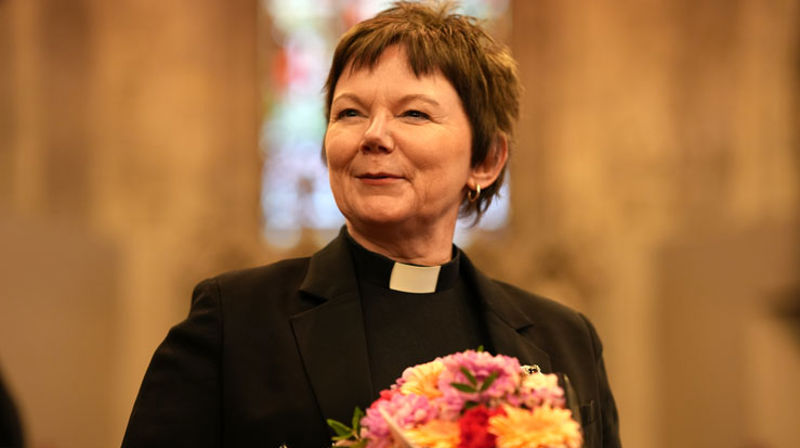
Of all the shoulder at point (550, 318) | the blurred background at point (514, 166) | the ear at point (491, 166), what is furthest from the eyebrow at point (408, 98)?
the blurred background at point (514, 166)

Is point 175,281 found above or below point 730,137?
below

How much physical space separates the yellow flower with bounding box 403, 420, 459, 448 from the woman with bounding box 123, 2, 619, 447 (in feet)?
1.52

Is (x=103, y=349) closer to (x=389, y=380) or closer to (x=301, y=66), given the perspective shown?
(x=301, y=66)

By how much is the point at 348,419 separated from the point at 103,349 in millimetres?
6448

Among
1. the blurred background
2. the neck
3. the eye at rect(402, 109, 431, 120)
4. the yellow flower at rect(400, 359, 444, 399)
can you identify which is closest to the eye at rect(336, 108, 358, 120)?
the eye at rect(402, 109, 431, 120)

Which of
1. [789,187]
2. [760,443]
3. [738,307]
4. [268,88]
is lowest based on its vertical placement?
[760,443]

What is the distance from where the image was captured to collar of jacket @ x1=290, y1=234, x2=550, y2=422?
7.22 ft

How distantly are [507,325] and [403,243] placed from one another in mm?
314

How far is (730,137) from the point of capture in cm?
847

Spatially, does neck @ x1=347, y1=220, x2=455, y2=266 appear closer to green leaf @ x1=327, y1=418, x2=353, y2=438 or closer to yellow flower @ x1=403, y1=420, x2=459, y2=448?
green leaf @ x1=327, y1=418, x2=353, y2=438

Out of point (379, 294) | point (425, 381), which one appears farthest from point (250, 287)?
point (425, 381)

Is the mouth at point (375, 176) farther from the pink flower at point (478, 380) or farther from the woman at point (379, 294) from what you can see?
the pink flower at point (478, 380)

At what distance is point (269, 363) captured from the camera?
2238mm

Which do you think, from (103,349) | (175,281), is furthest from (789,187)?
(103,349)
